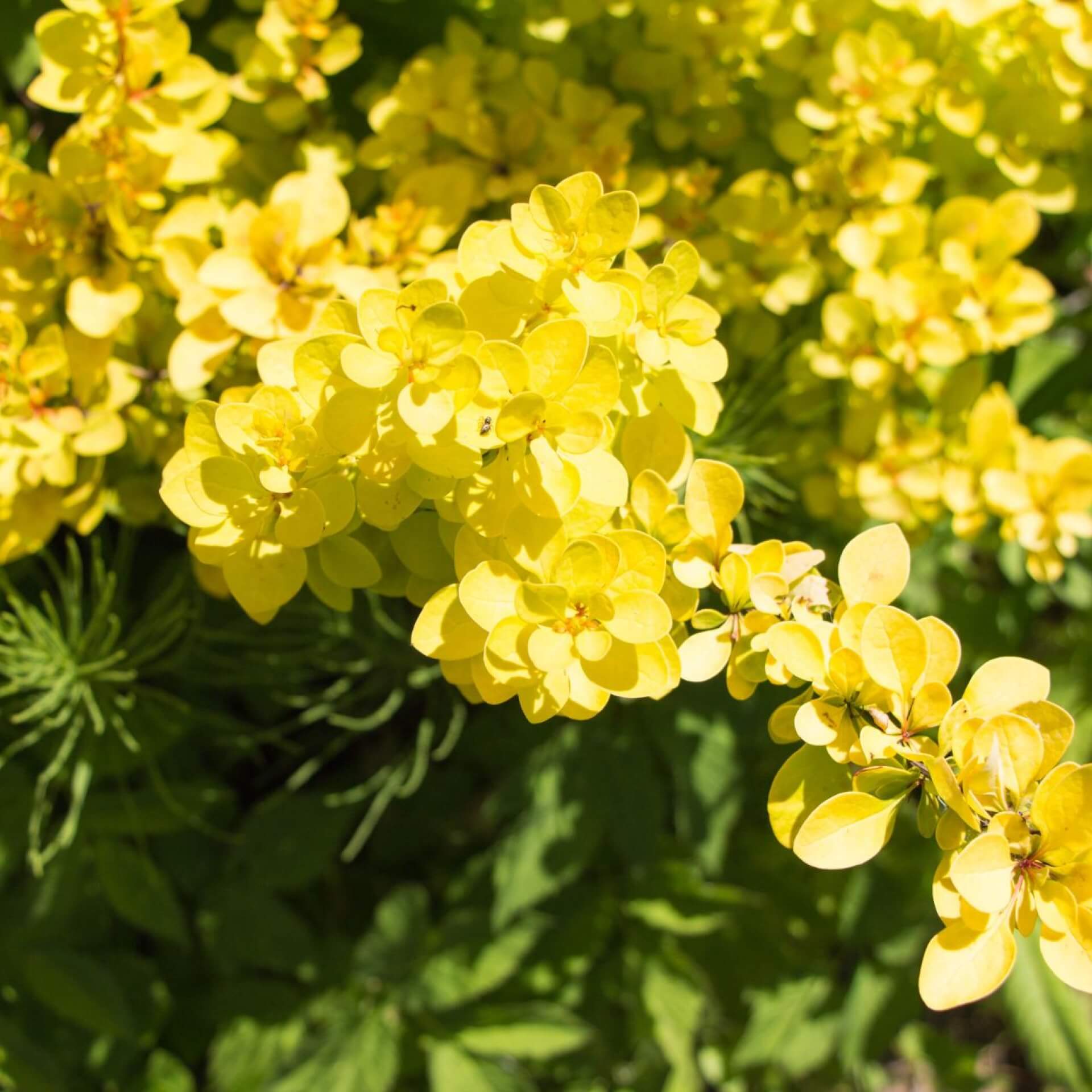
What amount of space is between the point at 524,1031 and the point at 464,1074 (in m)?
0.08

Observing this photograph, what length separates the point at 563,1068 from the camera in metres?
1.29

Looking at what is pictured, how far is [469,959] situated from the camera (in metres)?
1.20

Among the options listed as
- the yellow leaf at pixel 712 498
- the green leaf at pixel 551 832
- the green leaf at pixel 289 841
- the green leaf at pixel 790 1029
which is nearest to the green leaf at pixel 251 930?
the green leaf at pixel 289 841

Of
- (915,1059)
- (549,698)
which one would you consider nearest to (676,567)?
(549,698)

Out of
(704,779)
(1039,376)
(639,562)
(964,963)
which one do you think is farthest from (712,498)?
(1039,376)

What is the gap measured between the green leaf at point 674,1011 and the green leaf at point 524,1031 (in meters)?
0.08

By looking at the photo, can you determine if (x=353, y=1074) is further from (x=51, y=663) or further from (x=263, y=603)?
(x=263, y=603)

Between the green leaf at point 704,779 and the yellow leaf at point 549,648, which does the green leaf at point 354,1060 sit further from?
the yellow leaf at point 549,648

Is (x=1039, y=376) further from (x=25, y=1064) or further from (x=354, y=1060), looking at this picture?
(x=25, y=1064)

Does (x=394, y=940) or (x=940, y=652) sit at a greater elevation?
(x=940, y=652)

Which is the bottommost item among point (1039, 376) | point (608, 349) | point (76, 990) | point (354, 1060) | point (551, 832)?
point (354, 1060)

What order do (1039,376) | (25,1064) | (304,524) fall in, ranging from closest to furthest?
(304,524) → (25,1064) → (1039,376)

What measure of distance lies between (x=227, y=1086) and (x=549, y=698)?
2.90ft

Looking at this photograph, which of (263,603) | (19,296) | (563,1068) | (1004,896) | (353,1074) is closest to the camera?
(1004,896)
